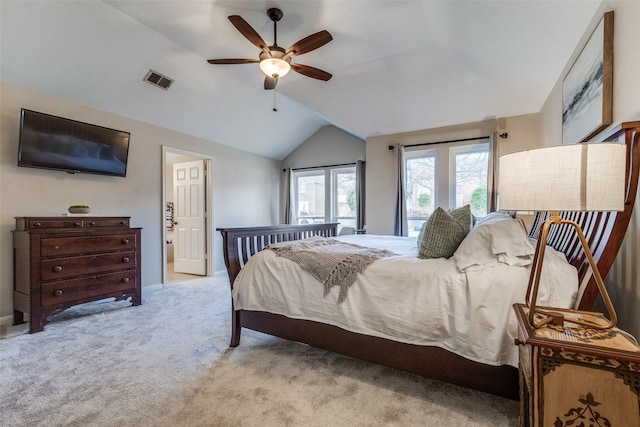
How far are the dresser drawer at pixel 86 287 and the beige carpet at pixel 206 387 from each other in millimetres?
346

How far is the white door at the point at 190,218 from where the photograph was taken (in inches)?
205

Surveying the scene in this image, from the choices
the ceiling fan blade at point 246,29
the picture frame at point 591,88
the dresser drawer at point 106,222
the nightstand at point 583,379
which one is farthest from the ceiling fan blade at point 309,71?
the nightstand at point 583,379

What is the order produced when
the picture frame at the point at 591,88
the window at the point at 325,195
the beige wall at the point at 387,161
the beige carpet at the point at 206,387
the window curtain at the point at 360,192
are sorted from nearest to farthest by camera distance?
the beige carpet at the point at 206,387 → the picture frame at the point at 591,88 → the beige wall at the point at 387,161 → the window curtain at the point at 360,192 → the window at the point at 325,195

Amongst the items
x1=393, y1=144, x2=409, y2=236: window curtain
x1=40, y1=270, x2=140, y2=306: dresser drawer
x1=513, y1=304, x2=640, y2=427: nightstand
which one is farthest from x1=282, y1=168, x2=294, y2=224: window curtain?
x1=513, y1=304, x2=640, y2=427: nightstand

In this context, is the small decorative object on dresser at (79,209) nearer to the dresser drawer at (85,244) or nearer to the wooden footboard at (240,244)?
the dresser drawer at (85,244)

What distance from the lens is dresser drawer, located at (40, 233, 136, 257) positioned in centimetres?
278

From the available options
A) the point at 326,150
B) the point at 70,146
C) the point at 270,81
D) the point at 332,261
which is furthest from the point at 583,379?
the point at 326,150

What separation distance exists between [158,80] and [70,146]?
50.4 inches

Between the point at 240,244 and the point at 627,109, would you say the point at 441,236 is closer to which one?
the point at 627,109

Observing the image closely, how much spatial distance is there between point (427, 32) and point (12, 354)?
15.3 ft

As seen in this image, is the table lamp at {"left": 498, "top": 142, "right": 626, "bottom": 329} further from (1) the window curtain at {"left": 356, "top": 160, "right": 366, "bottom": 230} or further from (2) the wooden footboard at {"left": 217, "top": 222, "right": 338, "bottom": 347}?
(1) the window curtain at {"left": 356, "top": 160, "right": 366, "bottom": 230}

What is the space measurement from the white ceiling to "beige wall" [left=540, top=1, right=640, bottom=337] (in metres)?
0.48

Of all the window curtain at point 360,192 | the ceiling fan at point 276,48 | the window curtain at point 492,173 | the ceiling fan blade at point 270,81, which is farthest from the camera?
the window curtain at point 360,192

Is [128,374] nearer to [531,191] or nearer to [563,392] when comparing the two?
[563,392]
